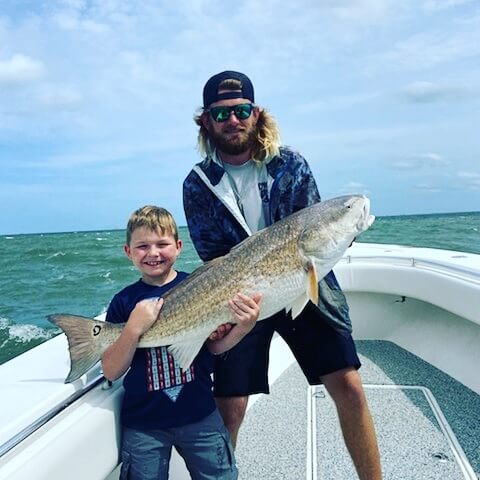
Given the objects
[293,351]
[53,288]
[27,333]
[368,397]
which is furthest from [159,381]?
[53,288]

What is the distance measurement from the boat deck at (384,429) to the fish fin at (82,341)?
144 cm

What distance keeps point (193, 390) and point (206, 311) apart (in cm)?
36

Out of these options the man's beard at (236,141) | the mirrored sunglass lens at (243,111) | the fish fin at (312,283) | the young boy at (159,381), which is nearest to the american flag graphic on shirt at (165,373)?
the young boy at (159,381)

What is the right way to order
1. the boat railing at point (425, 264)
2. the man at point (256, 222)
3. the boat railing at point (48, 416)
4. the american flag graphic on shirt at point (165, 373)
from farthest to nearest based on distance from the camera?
the boat railing at point (425, 264)
the man at point (256, 222)
the american flag graphic on shirt at point (165, 373)
the boat railing at point (48, 416)

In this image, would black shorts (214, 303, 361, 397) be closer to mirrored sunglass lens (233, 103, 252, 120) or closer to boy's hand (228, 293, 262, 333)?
boy's hand (228, 293, 262, 333)

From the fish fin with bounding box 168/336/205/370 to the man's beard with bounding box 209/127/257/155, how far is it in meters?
1.04

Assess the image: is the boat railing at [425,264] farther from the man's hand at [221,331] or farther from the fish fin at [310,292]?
the man's hand at [221,331]

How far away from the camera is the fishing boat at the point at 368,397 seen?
5.94 feet

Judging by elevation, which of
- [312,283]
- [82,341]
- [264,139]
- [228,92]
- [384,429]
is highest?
[228,92]

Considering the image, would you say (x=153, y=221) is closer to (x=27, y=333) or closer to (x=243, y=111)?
(x=243, y=111)

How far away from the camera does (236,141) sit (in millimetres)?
2605

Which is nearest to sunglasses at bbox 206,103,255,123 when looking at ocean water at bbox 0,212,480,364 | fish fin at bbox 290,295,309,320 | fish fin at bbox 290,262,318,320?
fish fin at bbox 290,262,318,320

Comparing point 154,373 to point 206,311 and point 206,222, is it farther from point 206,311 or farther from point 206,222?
point 206,222

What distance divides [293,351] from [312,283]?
0.64 meters
